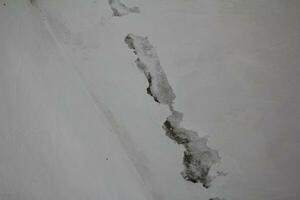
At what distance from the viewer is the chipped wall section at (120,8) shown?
1.35m

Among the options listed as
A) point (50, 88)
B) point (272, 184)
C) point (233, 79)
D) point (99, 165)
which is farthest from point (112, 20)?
point (272, 184)

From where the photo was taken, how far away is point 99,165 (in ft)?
5.33

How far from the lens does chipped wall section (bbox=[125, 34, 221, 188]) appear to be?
4.91ft

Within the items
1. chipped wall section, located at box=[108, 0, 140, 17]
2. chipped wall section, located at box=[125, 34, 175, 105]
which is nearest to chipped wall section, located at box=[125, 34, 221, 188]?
chipped wall section, located at box=[125, 34, 175, 105]

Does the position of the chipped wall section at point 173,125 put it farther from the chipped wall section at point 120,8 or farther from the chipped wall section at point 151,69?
the chipped wall section at point 120,8

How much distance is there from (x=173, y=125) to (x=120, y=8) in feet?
2.28

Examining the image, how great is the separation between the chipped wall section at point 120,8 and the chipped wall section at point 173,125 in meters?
0.13

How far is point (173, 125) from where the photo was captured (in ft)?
5.64

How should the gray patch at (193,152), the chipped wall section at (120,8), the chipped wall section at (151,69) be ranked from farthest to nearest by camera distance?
the gray patch at (193,152) → the chipped wall section at (151,69) → the chipped wall section at (120,8)

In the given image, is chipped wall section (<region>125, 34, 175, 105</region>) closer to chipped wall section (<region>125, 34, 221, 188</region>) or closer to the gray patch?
chipped wall section (<region>125, 34, 221, 188</region>)

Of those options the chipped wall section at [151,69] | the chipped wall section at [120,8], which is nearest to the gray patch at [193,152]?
the chipped wall section at [151,69]

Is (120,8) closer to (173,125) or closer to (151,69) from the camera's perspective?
(151,69)

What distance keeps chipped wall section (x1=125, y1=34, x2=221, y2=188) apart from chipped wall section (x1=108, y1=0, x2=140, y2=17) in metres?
0.13

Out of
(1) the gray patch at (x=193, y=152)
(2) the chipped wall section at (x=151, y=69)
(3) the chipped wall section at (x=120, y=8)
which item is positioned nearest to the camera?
(3) the chipped wall section at (x=120, y=8)
